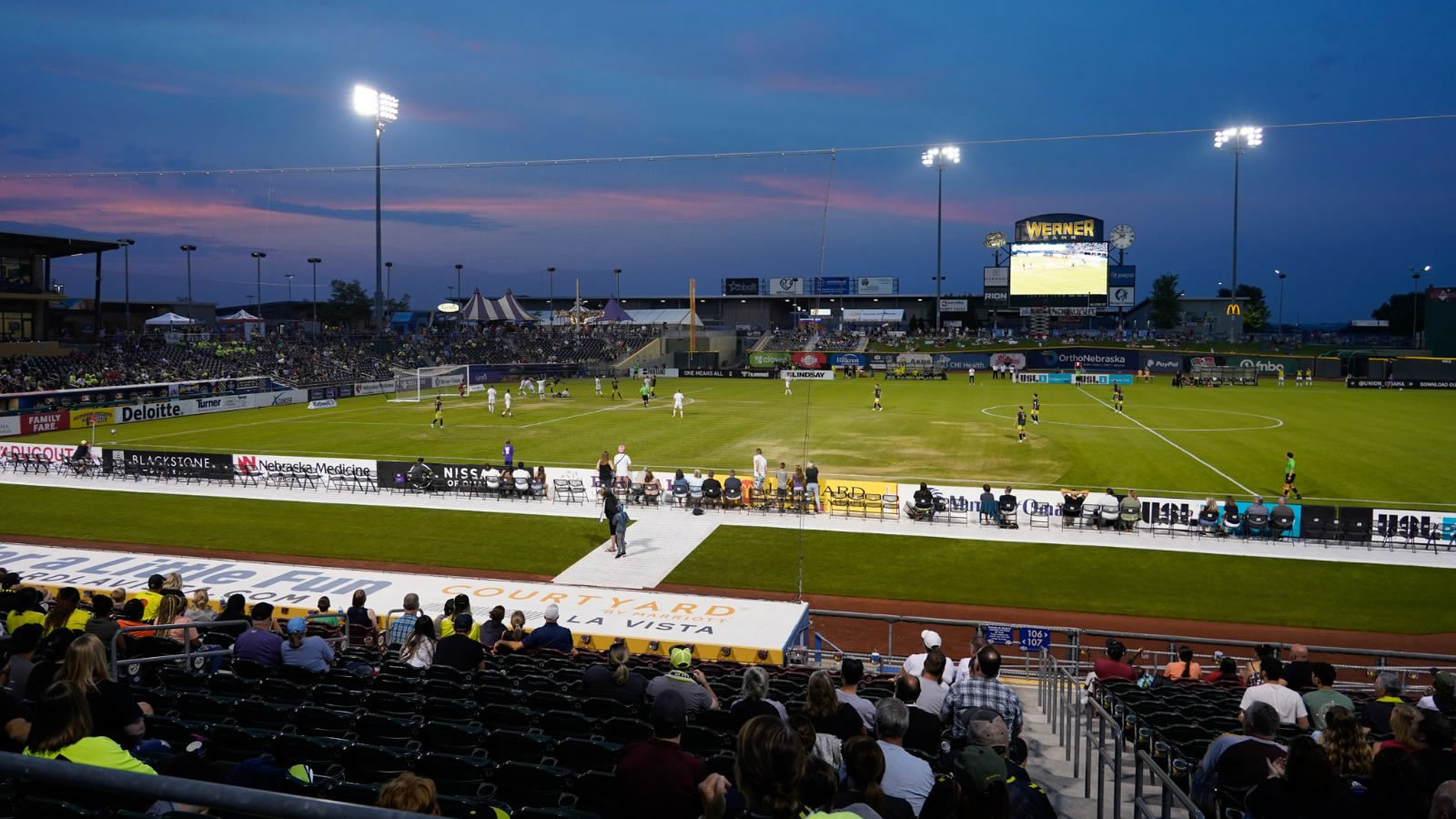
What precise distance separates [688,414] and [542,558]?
96.6 ft

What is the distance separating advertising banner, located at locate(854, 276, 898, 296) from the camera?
146375mm

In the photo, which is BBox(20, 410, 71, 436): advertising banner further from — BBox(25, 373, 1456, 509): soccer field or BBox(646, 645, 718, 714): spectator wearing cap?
BBox(646, 645, 718, 714): spectator wearing cap

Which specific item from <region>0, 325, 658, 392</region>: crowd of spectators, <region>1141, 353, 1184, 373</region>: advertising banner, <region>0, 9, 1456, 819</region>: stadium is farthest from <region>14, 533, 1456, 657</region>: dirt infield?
<region>1141, 353, 1184, 373</region>: advertising banner

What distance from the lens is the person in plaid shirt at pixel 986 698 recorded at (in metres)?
7.69

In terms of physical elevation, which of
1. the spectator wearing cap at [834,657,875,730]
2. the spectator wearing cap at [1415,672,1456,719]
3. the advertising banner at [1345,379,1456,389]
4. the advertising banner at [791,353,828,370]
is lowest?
the spectator wearing cap at [1415,672,1456,719]

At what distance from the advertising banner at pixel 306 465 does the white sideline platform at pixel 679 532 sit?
40.4 inches

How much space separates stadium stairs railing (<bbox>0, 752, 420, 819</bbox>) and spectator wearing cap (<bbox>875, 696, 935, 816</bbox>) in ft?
11.5

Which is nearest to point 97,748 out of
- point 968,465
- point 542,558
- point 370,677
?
point 370,677

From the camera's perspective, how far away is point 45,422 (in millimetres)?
45156

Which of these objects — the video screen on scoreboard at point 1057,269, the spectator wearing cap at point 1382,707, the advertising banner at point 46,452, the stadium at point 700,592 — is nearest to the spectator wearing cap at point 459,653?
the stadium at point 700,592

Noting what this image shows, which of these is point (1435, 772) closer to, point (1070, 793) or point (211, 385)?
point (1070, 793)

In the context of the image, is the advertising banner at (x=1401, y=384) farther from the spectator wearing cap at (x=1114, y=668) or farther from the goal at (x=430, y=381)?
the spectator wearing cap at (x=1114, y=668)

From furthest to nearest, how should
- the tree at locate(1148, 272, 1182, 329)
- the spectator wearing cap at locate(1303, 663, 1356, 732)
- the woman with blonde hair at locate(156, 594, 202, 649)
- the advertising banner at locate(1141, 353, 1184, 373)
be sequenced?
the tree at locate(1148, 272, 1182, 329)
the advertising banner at locate(1141, 353, 1184, 373)
the woman with blonde hair at locate(156, 594, 202, 649)
the spectator wearing cap at locate(1303, 663, 1356, 732)

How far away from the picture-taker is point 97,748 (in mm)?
4668
